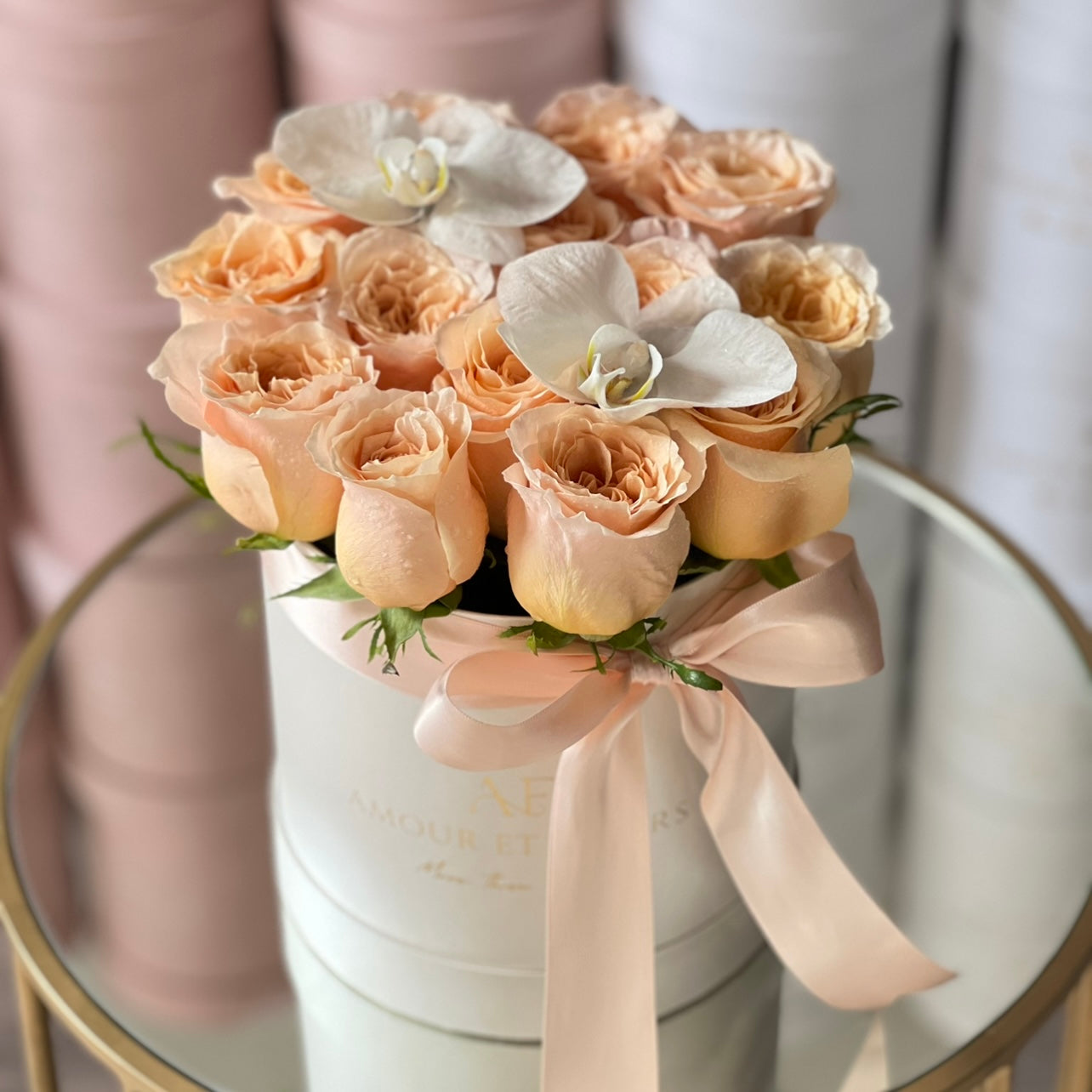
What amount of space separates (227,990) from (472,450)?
291 millimetres

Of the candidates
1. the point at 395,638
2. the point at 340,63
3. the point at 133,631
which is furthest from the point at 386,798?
the point at 340,63

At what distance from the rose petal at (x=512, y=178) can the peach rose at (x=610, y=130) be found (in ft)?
0.08

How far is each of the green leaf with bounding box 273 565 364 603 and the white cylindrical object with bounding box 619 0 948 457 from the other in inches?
17.3

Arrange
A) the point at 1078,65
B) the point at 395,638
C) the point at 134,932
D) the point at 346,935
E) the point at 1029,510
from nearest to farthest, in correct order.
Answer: the point at 395,638, the point at 346,935, the point at 134,932, the point at 1078,65, the point at 1029,510

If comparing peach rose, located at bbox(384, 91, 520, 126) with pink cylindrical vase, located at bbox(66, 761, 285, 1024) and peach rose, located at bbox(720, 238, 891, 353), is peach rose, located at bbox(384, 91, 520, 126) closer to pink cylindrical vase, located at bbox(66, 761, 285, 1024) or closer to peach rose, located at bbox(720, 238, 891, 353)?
peach rose, located at bbox(720, 238, 891, 353)

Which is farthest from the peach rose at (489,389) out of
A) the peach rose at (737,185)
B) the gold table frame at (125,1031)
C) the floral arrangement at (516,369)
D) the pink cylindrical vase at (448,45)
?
the pink cylindrical vase at (448,45)

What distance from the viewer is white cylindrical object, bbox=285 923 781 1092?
1.77 feet

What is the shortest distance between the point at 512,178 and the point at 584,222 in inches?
1.2

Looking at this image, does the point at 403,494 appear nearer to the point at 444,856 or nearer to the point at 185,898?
the point at 444,856

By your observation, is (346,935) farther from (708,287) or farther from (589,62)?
(589,62)

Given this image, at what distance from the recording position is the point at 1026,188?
2.68 ft

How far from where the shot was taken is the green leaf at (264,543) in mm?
450

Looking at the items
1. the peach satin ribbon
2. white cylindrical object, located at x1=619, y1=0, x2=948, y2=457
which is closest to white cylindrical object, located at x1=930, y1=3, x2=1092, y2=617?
white cylindrical object, located at x1=619, y1=0, x2=948, y2=457

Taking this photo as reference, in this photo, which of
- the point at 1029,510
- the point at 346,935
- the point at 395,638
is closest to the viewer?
the point at 395,638
